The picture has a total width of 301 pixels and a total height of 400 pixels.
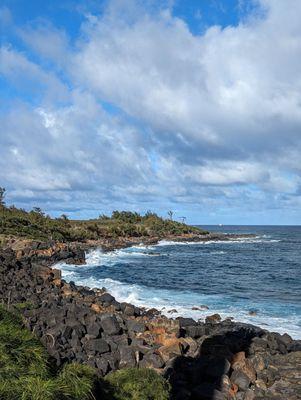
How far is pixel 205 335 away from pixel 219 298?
38.8ft

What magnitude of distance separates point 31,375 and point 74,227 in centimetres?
7787

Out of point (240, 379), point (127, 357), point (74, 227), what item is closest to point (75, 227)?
point (74, 227)

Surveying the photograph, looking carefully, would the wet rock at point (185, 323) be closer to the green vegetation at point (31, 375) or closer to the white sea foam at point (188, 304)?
the white sea foam at point (188, 304)

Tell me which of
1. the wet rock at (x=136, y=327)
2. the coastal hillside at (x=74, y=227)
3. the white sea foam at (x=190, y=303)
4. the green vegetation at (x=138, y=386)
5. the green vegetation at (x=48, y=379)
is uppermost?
the coastal hillside at (x=74, y=227)

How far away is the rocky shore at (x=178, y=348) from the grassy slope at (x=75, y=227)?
Result: 4084 cm

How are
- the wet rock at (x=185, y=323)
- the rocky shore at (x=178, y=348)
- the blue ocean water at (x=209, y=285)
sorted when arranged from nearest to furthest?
the rocky shore at (x=178, y=348) < the wet rock at (x=185, y=323) < the blue ocean water at (x=209, y=285)

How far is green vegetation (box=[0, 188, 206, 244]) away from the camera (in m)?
62.5

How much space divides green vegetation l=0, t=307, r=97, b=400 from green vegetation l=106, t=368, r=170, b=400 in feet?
2.16

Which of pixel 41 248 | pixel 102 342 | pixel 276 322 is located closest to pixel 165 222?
pixel 41 248

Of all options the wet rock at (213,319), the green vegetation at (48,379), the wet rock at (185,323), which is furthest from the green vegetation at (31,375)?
the wet rock at (213,319)

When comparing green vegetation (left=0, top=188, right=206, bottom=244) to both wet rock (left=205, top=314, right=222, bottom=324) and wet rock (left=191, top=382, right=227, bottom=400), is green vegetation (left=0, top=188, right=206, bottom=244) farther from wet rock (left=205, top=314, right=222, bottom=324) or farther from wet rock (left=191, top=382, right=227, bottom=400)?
wet rock (left=191, top=382, right=227, bottom=400)

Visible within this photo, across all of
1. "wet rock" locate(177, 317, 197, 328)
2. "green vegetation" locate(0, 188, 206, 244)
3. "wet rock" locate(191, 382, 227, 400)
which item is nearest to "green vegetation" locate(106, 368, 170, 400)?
"wet rock" locate(191, 382, 227, 400)

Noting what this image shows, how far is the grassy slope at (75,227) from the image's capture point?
62562 mm

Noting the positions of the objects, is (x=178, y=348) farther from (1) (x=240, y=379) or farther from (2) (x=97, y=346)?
(2) (x=97, y=346)
